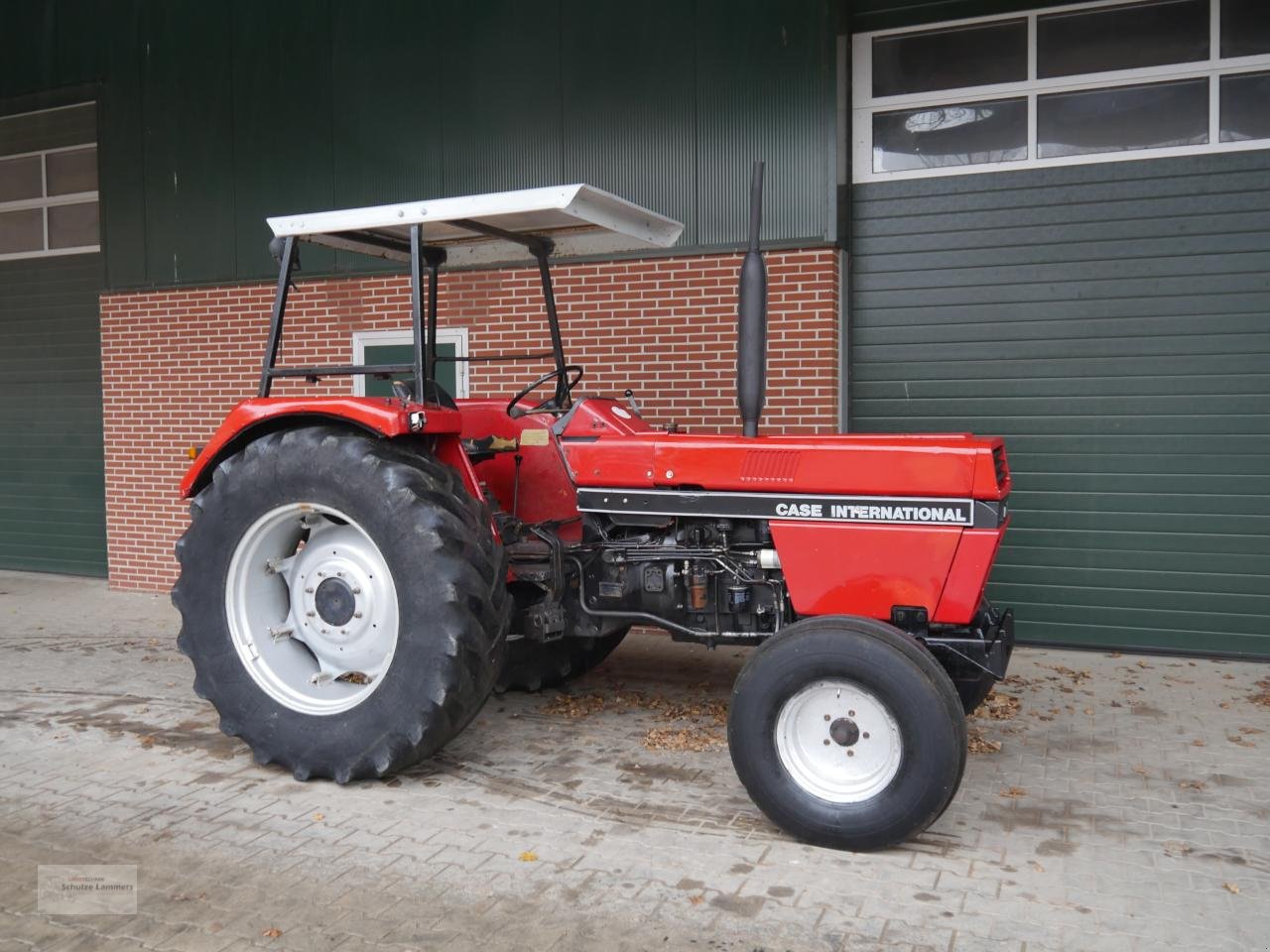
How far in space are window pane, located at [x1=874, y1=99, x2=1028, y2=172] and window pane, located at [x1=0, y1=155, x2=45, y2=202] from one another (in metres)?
7.71

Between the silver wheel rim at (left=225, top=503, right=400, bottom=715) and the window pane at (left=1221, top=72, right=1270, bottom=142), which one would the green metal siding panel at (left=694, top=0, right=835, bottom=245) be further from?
the silver wheel rim at (left=225, top=503, right=400, bottom=715)

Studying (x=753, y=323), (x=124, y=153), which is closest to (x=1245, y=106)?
(x=753, y=323)

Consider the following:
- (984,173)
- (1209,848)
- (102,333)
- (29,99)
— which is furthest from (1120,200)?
(29,99)

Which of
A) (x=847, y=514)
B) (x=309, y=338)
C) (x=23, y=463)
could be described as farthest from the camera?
(x=23, y=463)

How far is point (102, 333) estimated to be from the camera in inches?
373

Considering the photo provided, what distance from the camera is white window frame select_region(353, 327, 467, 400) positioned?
8.05 meters

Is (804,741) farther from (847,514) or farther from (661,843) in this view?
(847,514)

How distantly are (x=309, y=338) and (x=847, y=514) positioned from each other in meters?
5.72

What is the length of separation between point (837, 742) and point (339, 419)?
2.42m

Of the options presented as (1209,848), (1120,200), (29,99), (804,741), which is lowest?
(1209,848)

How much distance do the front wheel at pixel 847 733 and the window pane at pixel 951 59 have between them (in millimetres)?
4697

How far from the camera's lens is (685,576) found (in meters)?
4.66

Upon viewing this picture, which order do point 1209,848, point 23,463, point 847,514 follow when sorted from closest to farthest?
point 1209,848, point 847,514, point 23,463

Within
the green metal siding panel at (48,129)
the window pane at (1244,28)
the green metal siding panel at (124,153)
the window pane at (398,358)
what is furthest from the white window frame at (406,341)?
the window pane at (1244,28)
